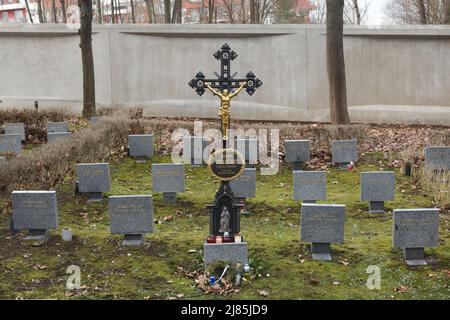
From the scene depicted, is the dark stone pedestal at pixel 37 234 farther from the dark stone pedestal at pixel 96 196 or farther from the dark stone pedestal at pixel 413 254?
the dark stone pedestal at pixel 413 254

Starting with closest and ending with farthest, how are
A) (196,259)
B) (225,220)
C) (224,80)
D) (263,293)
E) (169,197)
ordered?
(263,293)
(196,259)
(225,220)
(224,80)
(169,197)

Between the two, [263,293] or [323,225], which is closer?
[263,293]

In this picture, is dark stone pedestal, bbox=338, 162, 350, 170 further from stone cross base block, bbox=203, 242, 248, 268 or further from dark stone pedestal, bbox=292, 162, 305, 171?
stone cross base block, bbox=203, 242, 248, 268

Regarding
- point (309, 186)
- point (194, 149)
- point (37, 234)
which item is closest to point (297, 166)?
point (194, 149)

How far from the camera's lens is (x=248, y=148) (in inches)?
554

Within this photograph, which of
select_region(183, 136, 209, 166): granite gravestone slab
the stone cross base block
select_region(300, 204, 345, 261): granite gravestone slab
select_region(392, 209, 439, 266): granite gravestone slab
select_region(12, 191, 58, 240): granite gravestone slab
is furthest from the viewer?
select_region(183, 136, 209, 166): granite gravestone slab

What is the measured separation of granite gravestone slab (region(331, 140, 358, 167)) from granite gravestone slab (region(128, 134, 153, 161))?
13.5ft

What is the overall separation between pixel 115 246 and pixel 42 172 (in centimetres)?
283

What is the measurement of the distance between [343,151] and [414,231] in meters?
6.09

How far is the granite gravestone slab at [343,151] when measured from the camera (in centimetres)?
1408

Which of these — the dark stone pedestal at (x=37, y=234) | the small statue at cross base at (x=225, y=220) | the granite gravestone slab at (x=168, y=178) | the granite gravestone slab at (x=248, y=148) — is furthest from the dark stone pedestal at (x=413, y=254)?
the granite gravestone slab at (x=248, y=148)

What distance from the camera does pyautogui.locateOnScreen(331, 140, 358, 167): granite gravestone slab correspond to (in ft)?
46.2

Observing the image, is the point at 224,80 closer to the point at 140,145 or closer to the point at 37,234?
the point at 37,234

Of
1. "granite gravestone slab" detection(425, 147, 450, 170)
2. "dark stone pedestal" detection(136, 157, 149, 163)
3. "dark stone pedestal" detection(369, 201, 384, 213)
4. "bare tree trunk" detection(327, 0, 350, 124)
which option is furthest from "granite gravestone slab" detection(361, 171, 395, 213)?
"bare tree trunk" detection(327, 0, 350, 124)
